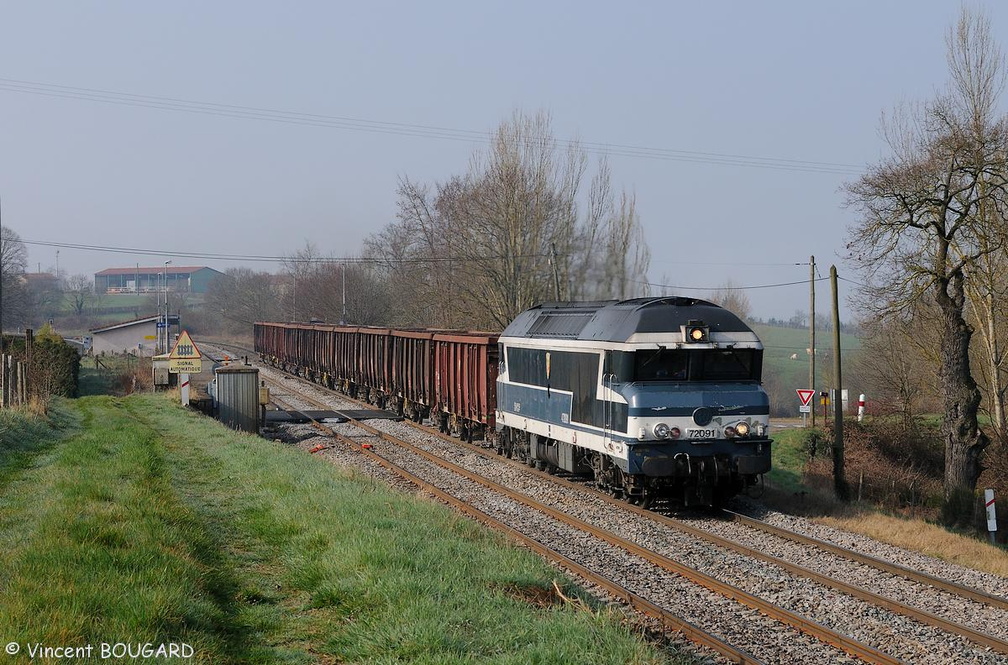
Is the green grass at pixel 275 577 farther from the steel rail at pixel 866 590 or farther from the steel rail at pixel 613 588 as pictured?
the steel rail at pixel 866 590

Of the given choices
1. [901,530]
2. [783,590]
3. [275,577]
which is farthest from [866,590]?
[275,577]

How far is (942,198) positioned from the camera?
71.7ft

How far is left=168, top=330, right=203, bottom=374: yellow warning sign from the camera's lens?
86.7ft

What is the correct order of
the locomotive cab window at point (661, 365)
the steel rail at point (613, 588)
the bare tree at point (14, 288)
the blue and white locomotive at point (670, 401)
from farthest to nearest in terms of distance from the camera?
the bare tree at point (14, 288)
the locomotive cab window at point (661, 365)
the blue and white locomotive at point (670, 401)
the steel rail at point (613, 588)

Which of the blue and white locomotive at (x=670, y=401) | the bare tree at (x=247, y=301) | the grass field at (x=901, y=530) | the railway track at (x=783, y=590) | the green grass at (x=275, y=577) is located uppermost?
the bare tree at (x=247, y=301)

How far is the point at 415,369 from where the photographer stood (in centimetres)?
2864

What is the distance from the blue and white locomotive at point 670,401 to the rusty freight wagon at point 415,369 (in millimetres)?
6656

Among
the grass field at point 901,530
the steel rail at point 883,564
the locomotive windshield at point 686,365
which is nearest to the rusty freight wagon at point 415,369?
the grass field at point 901,530

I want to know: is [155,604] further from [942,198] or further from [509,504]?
[942,198]

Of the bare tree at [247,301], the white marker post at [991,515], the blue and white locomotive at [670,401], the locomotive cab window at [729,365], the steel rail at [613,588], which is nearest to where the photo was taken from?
the steel rail at [613,588]

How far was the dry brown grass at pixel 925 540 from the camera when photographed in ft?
39.9

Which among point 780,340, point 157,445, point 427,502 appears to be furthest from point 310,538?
point 780,340

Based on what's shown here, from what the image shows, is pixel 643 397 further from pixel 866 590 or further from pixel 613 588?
pixel 866 590

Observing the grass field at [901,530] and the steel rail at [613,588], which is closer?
the steel rail at [613,588]
